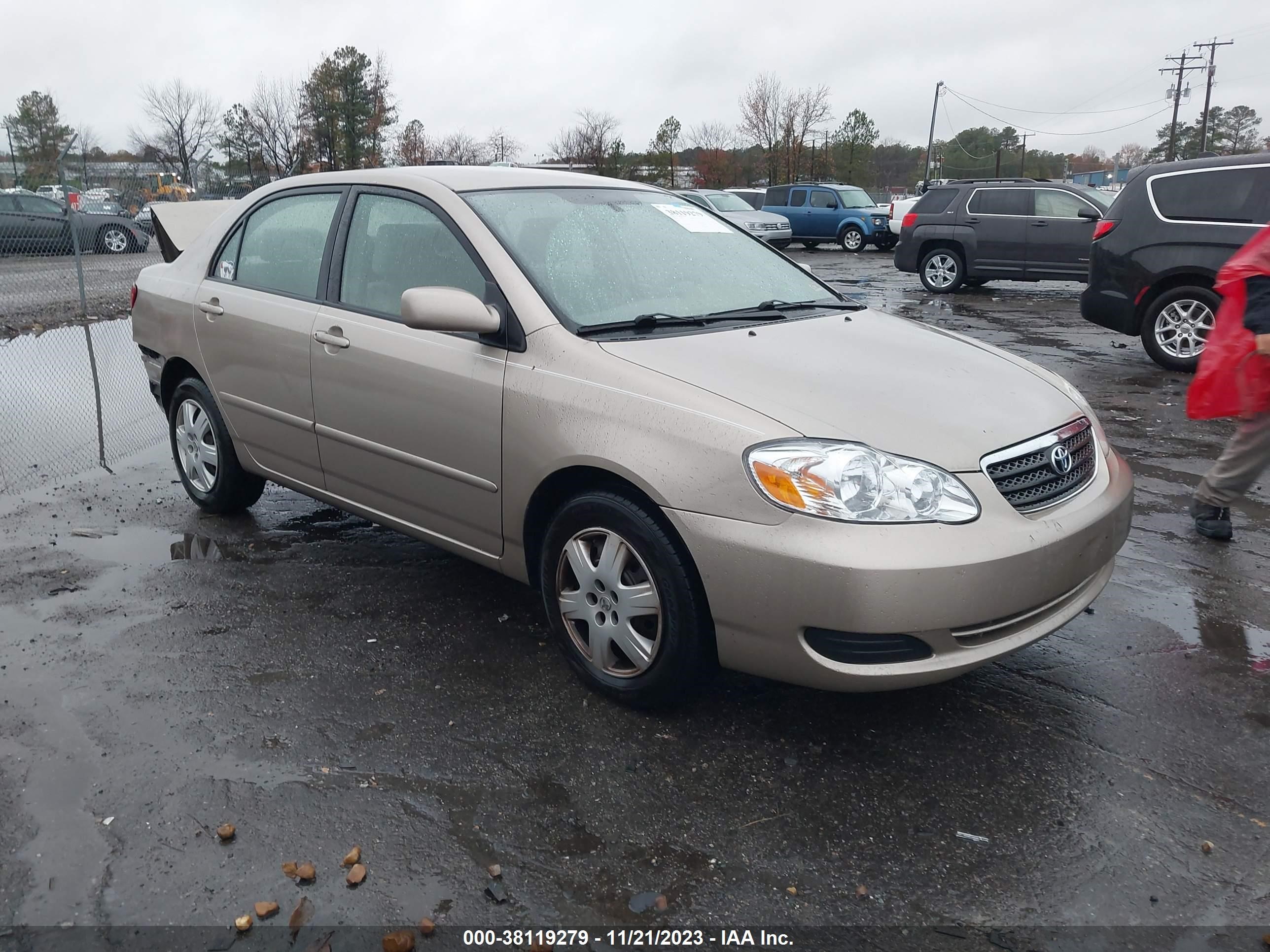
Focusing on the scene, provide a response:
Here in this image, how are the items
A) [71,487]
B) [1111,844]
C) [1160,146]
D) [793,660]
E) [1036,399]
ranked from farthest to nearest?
[1160,146] → [71,487] → [1036,399] → [793,660] → [1111,844]

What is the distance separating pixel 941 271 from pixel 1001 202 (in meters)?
1.35

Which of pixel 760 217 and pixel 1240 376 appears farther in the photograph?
pixel 760 217

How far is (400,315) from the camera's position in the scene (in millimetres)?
3850

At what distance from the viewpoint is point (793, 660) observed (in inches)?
111

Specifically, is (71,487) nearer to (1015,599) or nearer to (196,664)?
(196,664)

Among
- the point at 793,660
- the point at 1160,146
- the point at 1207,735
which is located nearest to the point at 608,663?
the point at 793,660

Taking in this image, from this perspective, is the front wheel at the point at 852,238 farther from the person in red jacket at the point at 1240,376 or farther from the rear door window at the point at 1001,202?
the person in red jacket at the point at 1240,376

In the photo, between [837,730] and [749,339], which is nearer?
[837,730]

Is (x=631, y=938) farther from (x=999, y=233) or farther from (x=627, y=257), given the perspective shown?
(x=999, y=233)

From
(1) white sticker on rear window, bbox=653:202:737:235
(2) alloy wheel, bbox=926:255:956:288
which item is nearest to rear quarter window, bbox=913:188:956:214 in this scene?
(2) alloy wheel, bbox=926:255:956:288

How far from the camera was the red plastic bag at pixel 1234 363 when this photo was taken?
4.20 metres

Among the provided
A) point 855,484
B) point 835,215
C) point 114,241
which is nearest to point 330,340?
point 855,484

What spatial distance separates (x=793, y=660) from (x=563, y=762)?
75cm

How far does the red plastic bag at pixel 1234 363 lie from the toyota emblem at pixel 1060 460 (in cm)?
153
